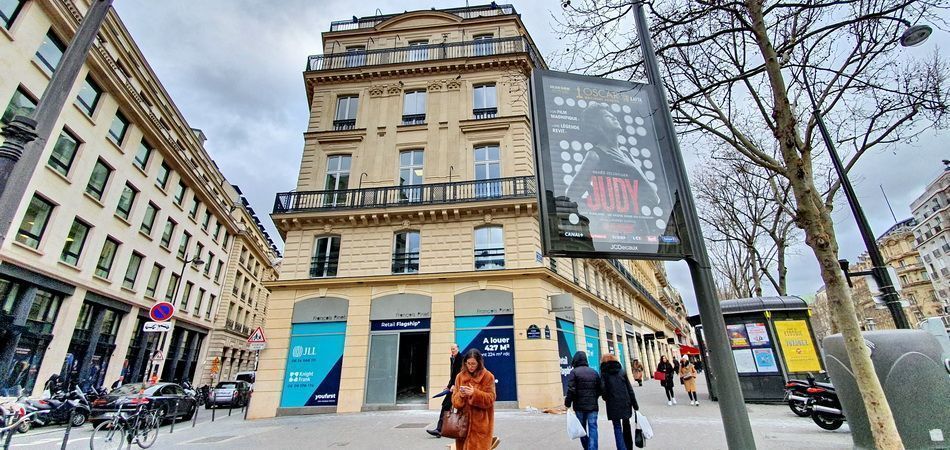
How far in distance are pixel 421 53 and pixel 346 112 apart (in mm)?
4839

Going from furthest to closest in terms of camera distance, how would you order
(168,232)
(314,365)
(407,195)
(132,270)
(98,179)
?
(168,232) → (132,270) → (98,179) → (407,195) → (314,365)

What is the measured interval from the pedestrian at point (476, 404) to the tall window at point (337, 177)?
44.4ft

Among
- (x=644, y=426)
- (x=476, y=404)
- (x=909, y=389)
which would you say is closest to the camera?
(x=476, y=404)

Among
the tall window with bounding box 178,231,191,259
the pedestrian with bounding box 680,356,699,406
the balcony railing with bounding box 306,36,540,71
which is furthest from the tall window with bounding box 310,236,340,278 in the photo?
the tall window with bounding box 178,231,191,259

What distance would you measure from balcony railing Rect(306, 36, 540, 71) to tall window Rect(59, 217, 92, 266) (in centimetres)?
1379

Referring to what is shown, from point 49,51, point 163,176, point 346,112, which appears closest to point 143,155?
point 163,176

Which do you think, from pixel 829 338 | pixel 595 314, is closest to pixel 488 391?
pixel 829 338

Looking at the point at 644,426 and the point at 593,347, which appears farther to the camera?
the point at 593,347

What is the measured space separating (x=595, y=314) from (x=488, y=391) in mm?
16092

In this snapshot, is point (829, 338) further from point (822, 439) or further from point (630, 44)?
point (630, 44)

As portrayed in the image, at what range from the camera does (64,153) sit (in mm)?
18922

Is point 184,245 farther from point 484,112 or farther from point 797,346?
point 797,346

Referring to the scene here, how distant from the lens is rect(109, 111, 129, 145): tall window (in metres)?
22.2

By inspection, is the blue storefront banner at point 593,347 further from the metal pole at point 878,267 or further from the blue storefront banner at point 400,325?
the metal pole at point 878,267
